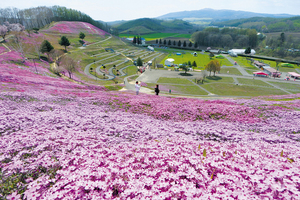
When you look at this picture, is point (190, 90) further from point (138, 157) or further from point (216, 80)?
point (138, 157)

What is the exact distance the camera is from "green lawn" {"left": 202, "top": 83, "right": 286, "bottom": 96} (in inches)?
2432

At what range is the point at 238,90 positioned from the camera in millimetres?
65625

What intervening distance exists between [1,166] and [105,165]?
5670 millimetres

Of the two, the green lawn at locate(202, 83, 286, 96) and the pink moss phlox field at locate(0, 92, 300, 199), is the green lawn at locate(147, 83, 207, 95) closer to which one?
the green lawn at locate(202, 83, 286, 96)

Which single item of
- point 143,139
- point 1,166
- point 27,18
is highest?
point 27,18

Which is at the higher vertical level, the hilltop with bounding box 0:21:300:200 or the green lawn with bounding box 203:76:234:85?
the hilltop with bounding box 0:21:300:200

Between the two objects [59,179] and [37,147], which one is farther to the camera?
[37,147]

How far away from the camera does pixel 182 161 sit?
8.84m

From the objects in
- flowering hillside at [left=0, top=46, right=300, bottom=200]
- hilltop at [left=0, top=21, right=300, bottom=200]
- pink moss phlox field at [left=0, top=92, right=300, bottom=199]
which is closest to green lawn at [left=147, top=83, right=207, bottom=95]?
hilltop at [left=0, top=21, right=300, bottom=200]

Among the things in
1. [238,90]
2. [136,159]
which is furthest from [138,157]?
[238,90]

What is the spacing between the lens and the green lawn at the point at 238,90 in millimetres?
61781

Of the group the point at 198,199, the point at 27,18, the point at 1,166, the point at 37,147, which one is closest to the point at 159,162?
the point at 198,199

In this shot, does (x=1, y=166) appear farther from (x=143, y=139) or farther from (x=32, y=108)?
(x=32, y=108)

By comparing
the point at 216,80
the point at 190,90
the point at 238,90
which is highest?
the point at 216,80
